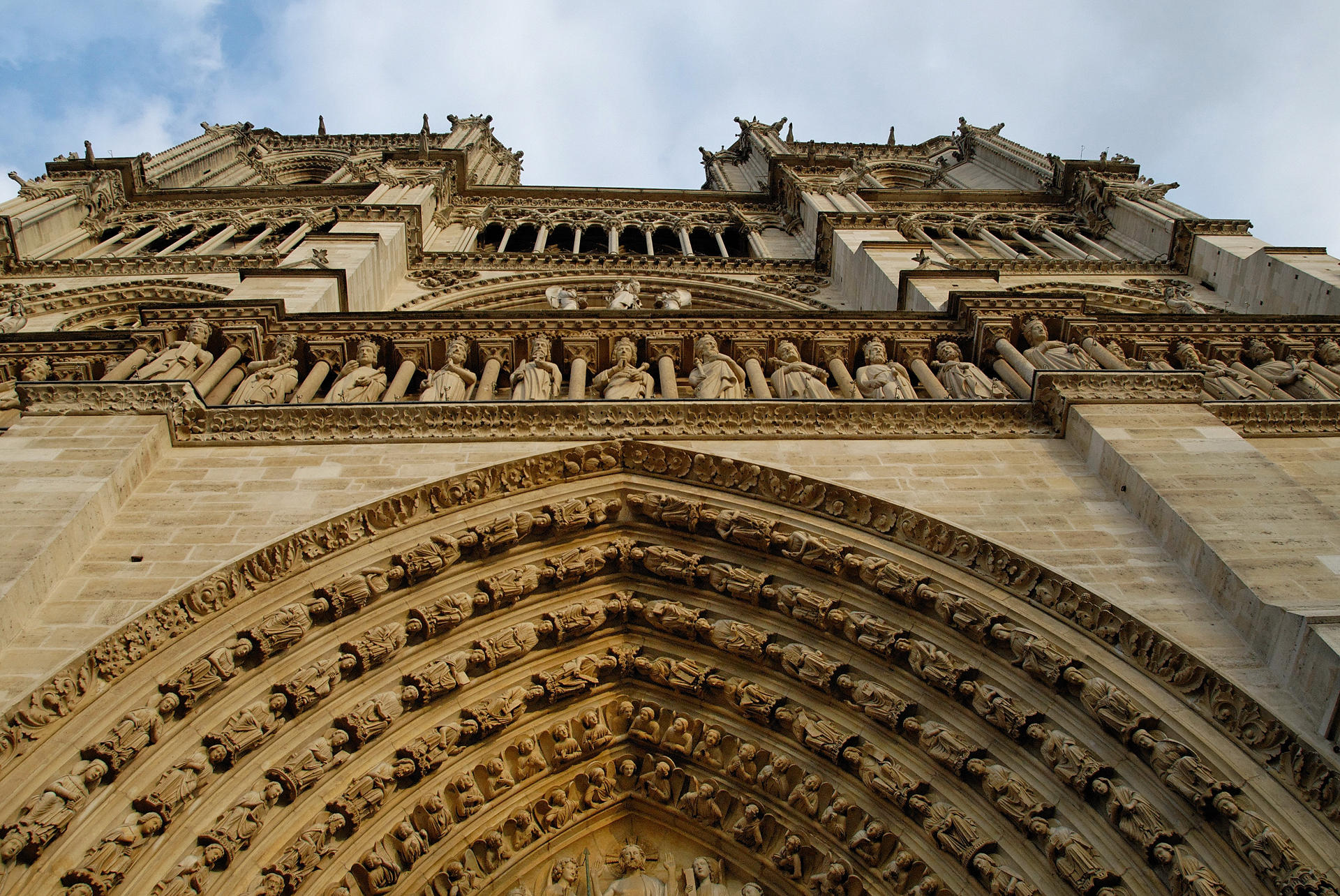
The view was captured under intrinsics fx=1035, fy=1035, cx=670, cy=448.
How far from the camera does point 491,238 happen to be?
23.8m

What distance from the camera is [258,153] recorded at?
115ft

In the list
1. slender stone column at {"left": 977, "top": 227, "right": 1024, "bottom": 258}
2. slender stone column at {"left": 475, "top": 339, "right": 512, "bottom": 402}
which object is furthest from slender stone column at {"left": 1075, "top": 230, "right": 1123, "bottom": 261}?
slender stone column at {"left": 475, "top": 339, "right": 512, "bottom": 402}

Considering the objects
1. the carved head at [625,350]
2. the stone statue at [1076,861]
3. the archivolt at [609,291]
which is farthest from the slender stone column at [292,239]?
the stone statue at [1076,861]

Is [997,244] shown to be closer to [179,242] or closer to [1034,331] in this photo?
[1034,331]

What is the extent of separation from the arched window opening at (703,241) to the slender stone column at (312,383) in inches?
574

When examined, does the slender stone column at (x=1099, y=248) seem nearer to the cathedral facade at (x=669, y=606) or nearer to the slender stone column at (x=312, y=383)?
the cathedral facade at (x=669, y=606)

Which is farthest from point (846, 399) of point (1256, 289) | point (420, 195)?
point (420, 195)

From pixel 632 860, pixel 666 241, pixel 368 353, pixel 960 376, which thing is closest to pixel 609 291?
pixel 666 241

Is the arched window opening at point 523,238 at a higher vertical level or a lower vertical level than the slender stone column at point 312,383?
higher

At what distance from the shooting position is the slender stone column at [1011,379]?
30.8 ft

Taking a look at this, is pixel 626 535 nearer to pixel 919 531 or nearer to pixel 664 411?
pixel 664 411

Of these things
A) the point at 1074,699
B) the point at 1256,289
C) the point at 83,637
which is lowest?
the point at 1074,699

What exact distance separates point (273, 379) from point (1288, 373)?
10.2 meters

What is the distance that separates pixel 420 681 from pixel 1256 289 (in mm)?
16346
